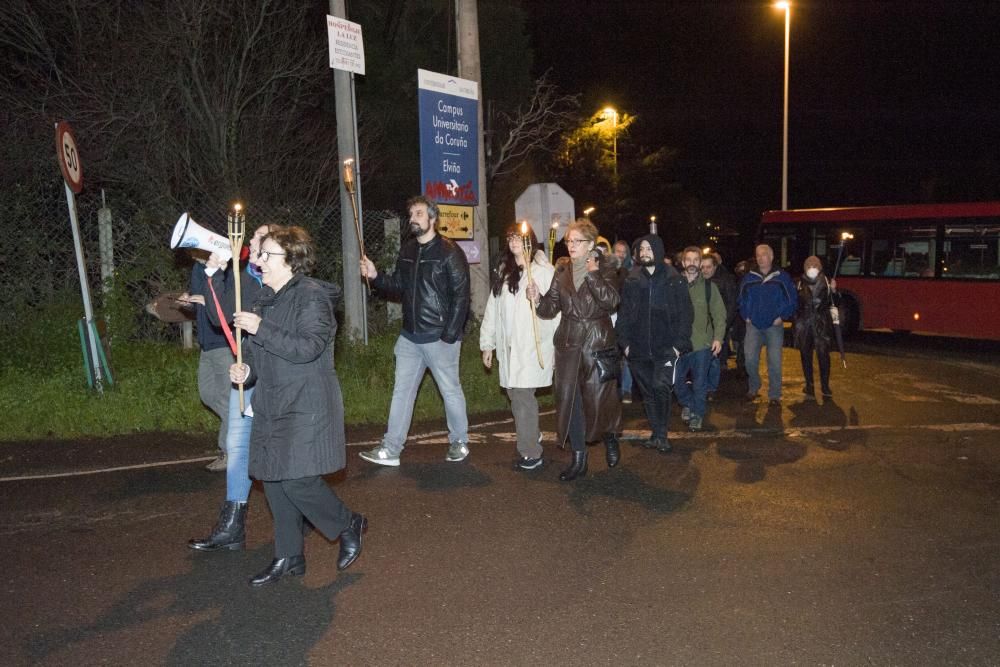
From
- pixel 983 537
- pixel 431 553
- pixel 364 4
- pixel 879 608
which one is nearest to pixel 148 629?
pixel 431 553

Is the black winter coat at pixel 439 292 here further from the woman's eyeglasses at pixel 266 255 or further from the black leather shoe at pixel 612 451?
the woman's eyeglasses at pixel 266 255

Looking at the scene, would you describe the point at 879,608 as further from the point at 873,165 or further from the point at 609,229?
the point at 873,165

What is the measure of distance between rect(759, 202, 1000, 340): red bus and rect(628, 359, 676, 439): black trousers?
1182 centimetres

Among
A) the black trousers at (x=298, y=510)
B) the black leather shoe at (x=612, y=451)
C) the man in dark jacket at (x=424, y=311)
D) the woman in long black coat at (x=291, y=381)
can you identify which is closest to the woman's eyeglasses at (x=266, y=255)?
the woman in long black coat at (x=291, y=381)

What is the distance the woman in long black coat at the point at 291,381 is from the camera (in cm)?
461

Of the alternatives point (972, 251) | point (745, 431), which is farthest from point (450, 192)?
point (972, 251)

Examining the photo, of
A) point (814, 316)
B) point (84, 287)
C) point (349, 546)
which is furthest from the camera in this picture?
point (814, 316)

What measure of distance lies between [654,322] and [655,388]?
55 centimetres

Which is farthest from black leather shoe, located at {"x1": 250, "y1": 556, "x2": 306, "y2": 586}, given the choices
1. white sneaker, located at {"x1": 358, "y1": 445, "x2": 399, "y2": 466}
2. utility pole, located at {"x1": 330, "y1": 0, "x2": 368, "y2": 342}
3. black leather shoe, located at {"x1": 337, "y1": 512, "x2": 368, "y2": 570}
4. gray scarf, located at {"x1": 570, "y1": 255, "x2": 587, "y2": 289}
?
utility pole, located at {"x1": 330, "y1": 0, "x2": 368, "y2": 342}

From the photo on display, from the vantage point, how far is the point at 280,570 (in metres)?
4.88

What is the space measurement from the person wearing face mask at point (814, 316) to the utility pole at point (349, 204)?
15.9ft

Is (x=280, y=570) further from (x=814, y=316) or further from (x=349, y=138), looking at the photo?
(x=814, y=316)

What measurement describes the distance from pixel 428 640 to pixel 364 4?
81.1 ft

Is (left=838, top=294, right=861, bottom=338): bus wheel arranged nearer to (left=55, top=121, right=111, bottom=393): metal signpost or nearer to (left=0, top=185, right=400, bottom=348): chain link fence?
(left=0, top=185, right=400, bottom=348): chain link fence
